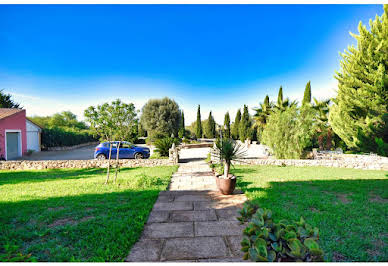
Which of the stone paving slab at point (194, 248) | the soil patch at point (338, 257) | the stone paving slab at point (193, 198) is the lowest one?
the stone paving slab at point (193, 198)

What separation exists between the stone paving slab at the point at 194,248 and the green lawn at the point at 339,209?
1.27 meters

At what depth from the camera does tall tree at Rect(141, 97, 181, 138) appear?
2606cm

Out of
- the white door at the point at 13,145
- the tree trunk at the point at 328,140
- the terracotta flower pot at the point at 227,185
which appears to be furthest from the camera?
the tree trunk at the point at 328,140

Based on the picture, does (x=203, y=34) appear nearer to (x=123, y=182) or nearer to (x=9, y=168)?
(x=123, y=182)

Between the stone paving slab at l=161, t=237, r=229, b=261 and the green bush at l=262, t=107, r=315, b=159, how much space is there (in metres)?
10.4

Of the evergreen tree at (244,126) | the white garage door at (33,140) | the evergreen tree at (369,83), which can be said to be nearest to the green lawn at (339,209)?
the evergreen tree at (369,83)

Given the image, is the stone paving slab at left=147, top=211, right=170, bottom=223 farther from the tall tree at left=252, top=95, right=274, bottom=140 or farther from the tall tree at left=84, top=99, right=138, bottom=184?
the tall tree at left=252, top=95, right=274, bottom=140

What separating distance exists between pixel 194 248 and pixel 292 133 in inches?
432

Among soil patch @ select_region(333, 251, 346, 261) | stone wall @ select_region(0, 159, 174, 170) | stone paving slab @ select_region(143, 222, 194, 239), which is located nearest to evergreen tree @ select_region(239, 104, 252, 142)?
stone wall @ select_region(0, 159, 174, 170)

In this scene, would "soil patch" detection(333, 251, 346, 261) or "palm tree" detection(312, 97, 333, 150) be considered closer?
"soil patch" detection(333, 251, 346, 261)

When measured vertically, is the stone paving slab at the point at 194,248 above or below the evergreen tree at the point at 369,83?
below

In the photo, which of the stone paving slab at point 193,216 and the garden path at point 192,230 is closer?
the garden path at point 192,230

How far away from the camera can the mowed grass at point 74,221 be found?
7.51 feet

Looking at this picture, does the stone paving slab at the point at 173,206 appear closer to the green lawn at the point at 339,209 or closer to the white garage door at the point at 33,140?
the green lawn at the point at 339,209
